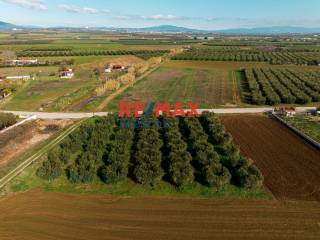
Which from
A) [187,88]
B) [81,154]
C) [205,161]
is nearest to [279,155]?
[205,161]

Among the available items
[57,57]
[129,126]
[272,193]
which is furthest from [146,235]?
[57,57]

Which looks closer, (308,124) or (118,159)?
(118,159)

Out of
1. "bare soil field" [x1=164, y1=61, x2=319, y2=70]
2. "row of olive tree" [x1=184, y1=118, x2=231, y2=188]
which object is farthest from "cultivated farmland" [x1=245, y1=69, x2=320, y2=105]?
"row of olive tree" [x1=184, y1=118, x2=231, y2=188]

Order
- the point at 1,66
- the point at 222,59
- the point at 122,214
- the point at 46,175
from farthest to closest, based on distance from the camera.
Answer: the point at 222,59 → the point at 1,66 → the point at 46,175 → the point at 122,214

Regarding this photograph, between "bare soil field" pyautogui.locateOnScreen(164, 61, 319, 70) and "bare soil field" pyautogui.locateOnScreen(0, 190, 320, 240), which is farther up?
"bare soil field" pyautogui.locateOnScreen(164, 61, 319, 70)

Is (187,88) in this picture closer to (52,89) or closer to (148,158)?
(52,89)

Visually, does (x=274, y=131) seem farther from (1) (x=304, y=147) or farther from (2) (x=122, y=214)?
(2) (x=122, y=214)

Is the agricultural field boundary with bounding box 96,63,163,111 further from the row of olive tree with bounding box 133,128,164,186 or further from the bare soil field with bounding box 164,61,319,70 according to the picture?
the bare soil field with bounding box 164,61,319,70
